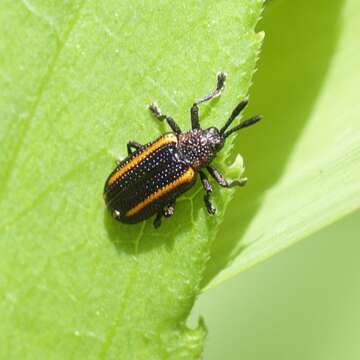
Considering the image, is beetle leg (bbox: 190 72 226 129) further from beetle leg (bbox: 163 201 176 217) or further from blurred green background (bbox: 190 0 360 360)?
blurred green background (bbox: 190 0 360 360)

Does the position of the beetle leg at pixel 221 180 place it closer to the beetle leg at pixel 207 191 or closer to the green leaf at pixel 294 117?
the beetle leg at pixel 207 191

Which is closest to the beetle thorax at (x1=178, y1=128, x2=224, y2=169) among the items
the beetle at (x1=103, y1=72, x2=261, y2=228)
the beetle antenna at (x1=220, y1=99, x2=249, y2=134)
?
the beetle at (x1=103, y1=72, x2=261, y2=228)

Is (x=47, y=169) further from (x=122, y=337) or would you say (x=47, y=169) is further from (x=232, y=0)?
(x=232, y=0)

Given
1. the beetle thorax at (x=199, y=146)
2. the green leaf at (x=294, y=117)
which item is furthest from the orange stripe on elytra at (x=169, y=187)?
the green leaf at (x=294, y=117)

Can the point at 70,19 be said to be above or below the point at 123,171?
above

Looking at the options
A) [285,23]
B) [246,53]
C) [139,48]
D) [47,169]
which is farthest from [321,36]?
[47,169]

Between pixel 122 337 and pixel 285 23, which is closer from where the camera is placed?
pixel 122 337

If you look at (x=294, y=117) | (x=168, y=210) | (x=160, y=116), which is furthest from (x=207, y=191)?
(x=294, y=117)
